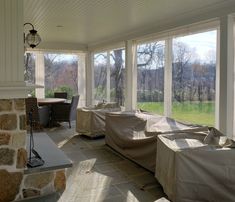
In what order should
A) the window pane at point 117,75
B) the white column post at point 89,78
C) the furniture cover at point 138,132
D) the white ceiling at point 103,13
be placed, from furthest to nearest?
the white column post at point 89,78
the window pane at point 117,75
the white ceiling at point 103,13
the furniture cover at point 138,132

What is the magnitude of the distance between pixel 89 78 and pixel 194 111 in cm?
471

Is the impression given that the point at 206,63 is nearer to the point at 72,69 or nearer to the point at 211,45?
the point at 211,45

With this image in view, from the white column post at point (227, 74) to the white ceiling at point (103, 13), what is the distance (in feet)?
1.21

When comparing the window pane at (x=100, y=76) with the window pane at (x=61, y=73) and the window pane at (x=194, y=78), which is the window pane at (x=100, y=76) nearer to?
the window pane at (x=61, y=73)

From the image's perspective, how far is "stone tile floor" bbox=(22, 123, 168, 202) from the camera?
10.2ft

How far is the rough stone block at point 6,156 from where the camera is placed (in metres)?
2.63

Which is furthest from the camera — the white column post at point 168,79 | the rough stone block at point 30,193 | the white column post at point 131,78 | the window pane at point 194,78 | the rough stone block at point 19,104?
the white column post at point 131,78

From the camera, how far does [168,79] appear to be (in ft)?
18.4

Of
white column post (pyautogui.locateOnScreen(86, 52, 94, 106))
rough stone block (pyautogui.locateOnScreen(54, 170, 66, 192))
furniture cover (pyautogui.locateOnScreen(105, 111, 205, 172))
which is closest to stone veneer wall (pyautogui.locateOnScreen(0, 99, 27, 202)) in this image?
rough stone block (pyautogui.locateOnScreen(54, 170, 66, 192))

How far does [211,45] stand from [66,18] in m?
2.64

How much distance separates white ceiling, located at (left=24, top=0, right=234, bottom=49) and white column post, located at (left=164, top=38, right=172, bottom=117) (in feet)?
1.81

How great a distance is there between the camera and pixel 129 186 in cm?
341

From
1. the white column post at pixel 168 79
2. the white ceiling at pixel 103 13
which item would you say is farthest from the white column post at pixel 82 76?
the white column post at pixel 168 79

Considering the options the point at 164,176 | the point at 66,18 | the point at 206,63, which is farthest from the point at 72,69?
the point at 164,176
